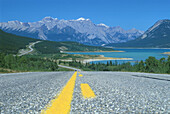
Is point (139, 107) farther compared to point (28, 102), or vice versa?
point (28, 102)

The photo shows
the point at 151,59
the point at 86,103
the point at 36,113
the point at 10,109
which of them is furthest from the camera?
the point at 151,59

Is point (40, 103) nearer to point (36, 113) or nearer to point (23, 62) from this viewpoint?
point (36, 113)

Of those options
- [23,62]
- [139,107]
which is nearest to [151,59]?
[23,62]

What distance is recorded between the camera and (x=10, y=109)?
3521 millimetres

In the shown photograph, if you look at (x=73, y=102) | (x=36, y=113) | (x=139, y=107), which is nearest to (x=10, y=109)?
(x=36, y=113)

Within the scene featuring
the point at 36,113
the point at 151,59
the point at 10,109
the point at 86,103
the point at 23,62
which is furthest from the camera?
the point at 23,62

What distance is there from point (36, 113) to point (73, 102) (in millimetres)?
1052

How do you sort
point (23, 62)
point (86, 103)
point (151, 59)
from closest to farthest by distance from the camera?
point (86, 103), point (151, 59), point (23, 62)

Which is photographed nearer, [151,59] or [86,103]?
[86,103]

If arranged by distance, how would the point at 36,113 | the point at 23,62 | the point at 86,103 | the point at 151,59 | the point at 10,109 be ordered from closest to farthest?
1. the point at 36,113
2. the point at 10,109
3. the point at 86,103
4. the point at 151,59
5. the point at 23,62

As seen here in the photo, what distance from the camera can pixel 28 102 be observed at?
409cm

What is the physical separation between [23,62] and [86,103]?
91889 millimetres

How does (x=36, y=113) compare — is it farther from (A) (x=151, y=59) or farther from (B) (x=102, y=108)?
(A) (x=151, y=59)

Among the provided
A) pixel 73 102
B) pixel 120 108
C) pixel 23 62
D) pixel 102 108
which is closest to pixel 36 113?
pixel 73 102
